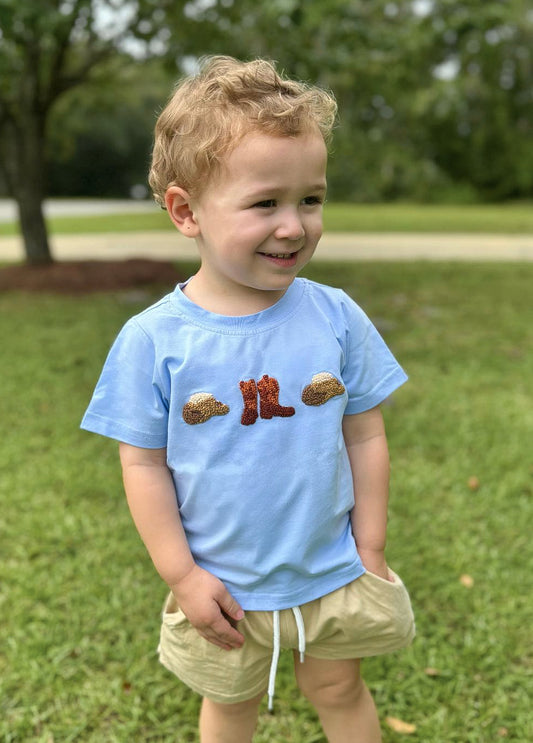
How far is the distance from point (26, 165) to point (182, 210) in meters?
7.31

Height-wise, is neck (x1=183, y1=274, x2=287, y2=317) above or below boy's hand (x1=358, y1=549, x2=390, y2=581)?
above

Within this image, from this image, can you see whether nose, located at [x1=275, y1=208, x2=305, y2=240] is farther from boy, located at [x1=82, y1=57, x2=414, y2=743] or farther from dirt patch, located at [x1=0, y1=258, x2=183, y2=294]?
dirt patch, located at [x1=0, y1=258, x2=183, y2=294]

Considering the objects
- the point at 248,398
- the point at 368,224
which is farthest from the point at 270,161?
the point at 368,224

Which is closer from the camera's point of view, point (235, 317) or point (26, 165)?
point (235, 317)

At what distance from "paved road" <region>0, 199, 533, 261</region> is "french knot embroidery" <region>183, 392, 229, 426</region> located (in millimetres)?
8801

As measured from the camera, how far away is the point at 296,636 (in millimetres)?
1452

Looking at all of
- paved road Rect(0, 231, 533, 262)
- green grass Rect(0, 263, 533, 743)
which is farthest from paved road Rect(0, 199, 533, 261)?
green grass Rect(0, 263, 533, 743)

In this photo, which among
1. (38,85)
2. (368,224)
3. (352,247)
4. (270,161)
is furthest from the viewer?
(368,224)

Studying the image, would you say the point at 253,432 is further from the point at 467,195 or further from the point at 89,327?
the point at 467,195

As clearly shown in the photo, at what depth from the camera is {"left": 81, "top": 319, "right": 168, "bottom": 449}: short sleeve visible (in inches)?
52.2

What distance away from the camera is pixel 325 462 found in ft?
4.54

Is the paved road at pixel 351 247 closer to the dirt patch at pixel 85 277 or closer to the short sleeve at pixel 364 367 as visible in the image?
the dirt patch at pixel 85 277

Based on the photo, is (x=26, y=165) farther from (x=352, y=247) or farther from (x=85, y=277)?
(x=352, y=247)

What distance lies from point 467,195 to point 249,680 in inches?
1289
